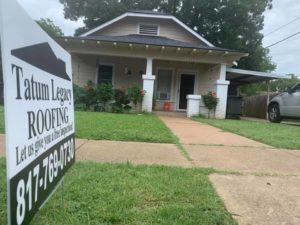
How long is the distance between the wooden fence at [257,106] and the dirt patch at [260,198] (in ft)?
55.5

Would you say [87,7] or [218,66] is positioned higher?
[87,7]

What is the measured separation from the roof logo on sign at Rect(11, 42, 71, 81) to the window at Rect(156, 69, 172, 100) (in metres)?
14.5

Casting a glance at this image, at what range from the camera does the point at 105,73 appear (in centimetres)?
1644

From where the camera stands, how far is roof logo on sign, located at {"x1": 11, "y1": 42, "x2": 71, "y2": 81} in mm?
1436

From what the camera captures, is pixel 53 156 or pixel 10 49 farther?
pixel 53 156

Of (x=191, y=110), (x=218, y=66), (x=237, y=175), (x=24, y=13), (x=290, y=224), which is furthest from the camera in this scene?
(x=218, y=66)

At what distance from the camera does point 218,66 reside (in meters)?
15.4

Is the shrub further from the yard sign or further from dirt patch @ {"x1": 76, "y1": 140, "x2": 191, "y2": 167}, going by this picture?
the yard sign

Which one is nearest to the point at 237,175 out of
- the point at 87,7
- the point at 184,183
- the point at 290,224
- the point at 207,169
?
the point at 207,169

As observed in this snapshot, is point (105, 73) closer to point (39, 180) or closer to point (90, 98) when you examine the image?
point (90, 98)

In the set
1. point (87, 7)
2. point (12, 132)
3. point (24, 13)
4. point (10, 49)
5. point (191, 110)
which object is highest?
point (87, 7)

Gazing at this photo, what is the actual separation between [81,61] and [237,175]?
1323 cm

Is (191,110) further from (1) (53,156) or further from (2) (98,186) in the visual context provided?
(1) (53,156)

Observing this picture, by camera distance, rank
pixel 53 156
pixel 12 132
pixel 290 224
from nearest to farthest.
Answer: pixel 12 132, pixel 53 156, pixel 290 224
